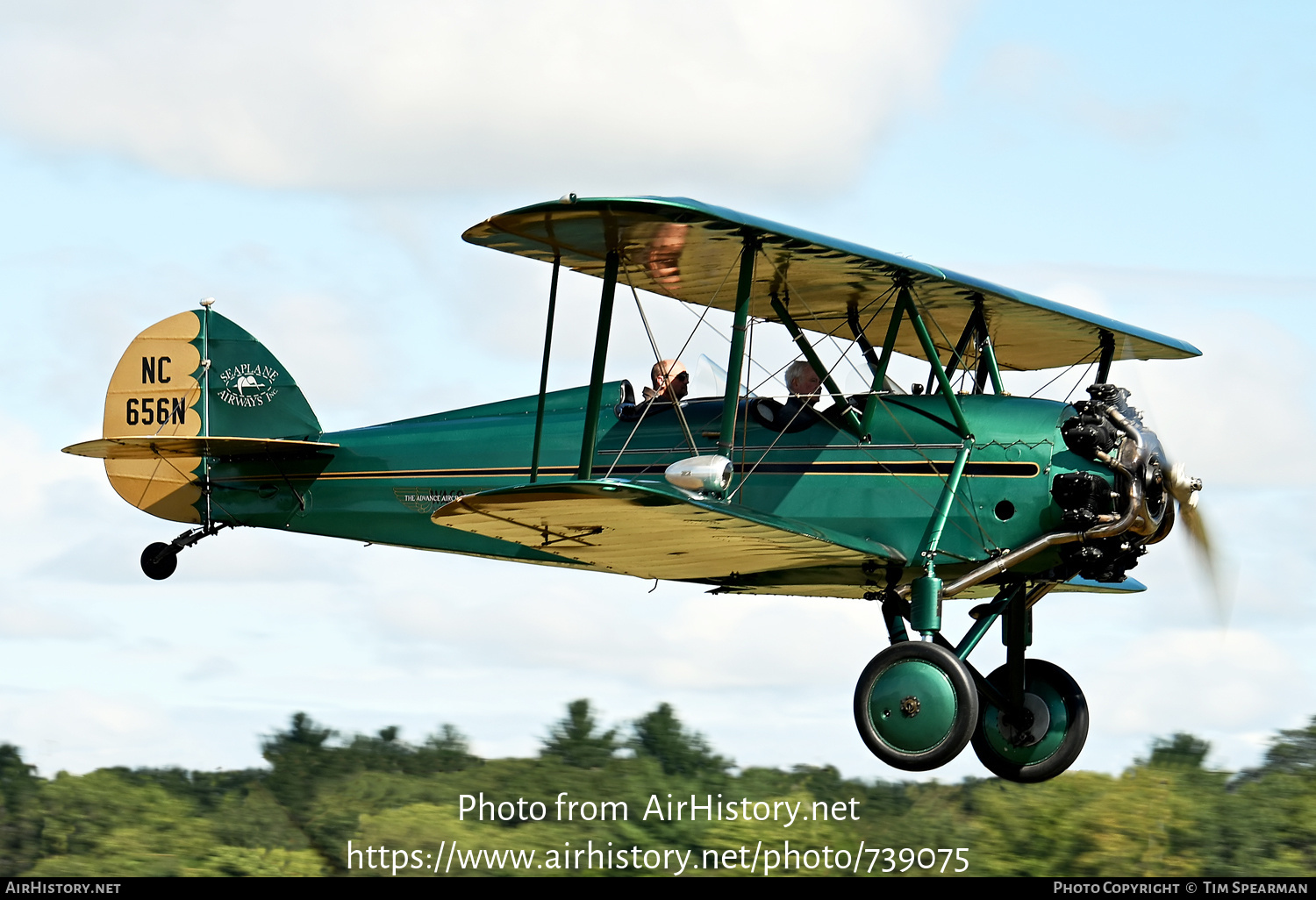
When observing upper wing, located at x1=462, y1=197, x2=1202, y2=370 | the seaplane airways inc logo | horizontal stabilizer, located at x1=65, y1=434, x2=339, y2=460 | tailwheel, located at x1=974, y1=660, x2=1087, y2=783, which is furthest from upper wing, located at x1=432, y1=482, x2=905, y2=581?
the seaplane airways inc logo

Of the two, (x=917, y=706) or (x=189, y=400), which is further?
(x=189, y=400)

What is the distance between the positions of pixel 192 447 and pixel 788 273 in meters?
5.28

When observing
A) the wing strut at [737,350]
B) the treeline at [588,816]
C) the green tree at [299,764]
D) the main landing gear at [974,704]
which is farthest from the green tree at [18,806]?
the wing strut at [737,350]

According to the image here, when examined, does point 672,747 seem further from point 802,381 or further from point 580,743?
point 802,381

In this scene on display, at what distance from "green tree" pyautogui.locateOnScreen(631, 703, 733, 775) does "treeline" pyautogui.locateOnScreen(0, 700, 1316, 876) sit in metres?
0.02

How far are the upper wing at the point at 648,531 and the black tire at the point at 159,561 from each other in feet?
13.9

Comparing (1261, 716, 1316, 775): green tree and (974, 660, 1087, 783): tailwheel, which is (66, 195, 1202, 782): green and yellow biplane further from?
(1261, 716, 1316, 775): green tree

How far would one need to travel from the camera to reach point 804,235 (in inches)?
373

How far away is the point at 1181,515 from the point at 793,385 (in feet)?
8.88

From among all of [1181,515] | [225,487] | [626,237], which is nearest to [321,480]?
[225,487]

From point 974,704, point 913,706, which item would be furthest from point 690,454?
point 974,704

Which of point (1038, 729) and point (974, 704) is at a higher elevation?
point (974, 704)

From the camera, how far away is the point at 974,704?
9.19 meters

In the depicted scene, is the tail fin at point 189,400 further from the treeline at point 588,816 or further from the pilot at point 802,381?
the treeline at point 588,816
